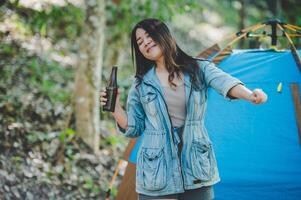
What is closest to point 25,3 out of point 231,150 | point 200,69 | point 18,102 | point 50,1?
point 50,1

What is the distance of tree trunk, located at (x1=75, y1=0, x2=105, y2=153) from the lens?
16.3ft

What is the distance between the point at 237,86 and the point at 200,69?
0.26 meters

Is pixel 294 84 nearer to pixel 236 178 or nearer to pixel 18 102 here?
pixel 236 178

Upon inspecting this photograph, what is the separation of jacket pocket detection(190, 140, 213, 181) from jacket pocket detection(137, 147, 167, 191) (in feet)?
0.51

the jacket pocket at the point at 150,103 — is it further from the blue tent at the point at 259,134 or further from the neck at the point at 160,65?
the blue tent at the point at 259,134

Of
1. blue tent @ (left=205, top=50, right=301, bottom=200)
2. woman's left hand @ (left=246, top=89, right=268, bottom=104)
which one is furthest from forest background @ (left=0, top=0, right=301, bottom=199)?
woman's left hand @ (left=246, top=89, right=268, bottom=104)

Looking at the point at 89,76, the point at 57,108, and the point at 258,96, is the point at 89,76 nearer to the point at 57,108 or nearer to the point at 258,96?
the point at 57,108

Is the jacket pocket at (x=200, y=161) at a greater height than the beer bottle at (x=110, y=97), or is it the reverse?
the beer bottle at (x=110, y=97)

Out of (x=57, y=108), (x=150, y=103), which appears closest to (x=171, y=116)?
(x=150, y=103)

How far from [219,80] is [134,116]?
0.51m

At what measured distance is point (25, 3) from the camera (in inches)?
240

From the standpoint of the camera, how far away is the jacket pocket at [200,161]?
7.51 feet

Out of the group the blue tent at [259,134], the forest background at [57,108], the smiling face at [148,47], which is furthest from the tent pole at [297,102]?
the smiling face at [148,47]

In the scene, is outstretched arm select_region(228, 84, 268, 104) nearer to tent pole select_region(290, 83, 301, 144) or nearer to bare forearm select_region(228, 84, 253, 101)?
bare forearm select_region(228, 84, 253, 101)
